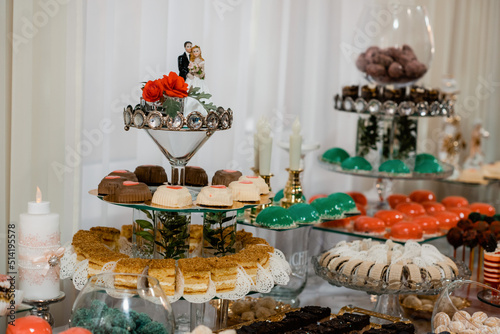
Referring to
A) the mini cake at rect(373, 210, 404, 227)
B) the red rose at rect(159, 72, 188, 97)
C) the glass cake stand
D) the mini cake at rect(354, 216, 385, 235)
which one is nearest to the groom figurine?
the red rose at rect(159, 72, 188, 97)

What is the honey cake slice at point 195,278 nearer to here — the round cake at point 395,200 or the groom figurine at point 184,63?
the groom figurine at point 184,63

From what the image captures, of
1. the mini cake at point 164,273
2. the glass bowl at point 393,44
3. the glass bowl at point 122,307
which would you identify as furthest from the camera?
the glass bowl at point 393,44

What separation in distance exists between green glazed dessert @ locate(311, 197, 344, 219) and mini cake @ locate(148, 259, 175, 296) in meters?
0.73

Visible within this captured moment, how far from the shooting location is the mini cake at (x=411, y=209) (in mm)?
2225

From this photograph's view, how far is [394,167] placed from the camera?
2250 mm

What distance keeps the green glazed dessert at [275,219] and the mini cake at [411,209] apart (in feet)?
2.14

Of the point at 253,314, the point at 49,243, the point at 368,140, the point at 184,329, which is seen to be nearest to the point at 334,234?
the point at 368,140

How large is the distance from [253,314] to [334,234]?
653mm

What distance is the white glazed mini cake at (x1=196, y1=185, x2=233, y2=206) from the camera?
1323 mm

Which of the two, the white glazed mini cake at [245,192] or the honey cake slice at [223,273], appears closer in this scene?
the honey cake slice at [223,273]

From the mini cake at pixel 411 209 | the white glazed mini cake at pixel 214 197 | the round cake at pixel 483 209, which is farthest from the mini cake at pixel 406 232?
the white glazed mini cake at pixel 214 197

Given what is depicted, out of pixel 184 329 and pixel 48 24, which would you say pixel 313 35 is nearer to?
pixel 48 24

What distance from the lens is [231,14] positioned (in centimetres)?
212

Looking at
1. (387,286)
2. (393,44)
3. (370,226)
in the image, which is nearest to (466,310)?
(387,286)
